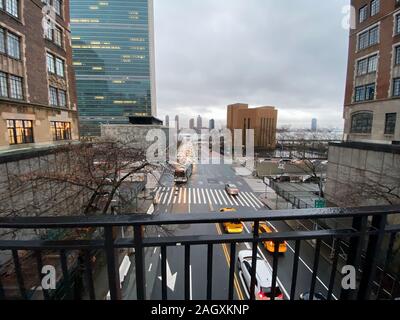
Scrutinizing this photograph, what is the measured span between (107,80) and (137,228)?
96.4 m

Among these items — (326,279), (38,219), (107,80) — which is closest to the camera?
(38,219)

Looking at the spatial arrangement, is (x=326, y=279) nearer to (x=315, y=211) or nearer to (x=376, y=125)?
(x=315, y=211)

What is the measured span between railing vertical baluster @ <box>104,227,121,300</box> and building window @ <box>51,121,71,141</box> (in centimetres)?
A: 2152

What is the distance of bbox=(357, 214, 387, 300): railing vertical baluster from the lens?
6.13ft

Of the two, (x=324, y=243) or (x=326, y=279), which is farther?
(x=324, y=243)

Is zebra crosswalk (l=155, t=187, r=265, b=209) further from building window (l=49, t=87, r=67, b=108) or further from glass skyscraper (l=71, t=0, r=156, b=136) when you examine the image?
glass skyscraper (l=71, t=0, r=156, b=136)

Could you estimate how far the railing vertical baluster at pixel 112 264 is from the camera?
1620mm

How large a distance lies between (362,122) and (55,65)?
30.4m

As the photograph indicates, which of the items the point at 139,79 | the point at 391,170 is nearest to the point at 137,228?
the point at 391,170

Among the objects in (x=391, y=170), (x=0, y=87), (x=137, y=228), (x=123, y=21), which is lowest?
(x=391, y=170)

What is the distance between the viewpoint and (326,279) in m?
10.9

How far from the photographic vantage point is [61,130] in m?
20.2

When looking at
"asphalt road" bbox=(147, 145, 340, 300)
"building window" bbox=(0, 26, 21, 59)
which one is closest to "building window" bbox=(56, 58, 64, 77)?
"building window" bbox=(0, 26, 21, 59)

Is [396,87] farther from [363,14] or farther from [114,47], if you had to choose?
[114,47]
